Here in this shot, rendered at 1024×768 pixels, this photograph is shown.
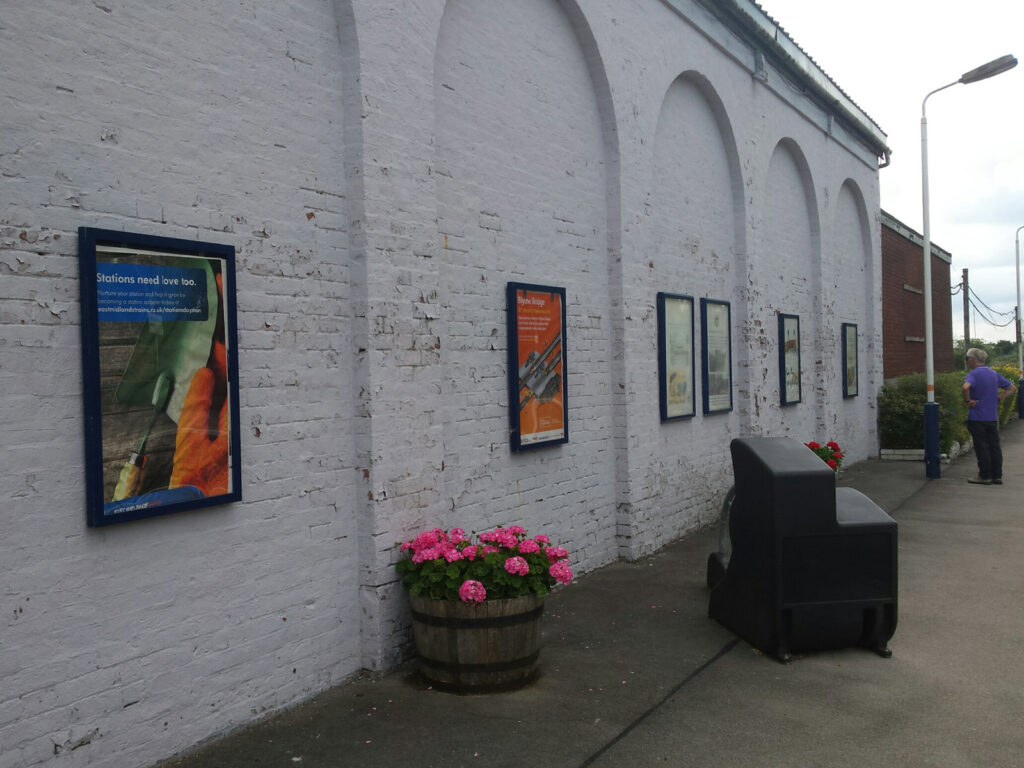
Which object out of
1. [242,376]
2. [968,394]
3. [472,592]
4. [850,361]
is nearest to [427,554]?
[472,592]

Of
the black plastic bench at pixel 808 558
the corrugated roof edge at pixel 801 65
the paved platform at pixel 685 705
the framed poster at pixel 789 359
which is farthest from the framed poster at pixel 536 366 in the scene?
the framed poster at pixel 789 359

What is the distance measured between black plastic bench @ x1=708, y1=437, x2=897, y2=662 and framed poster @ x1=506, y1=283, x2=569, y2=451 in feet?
5.99

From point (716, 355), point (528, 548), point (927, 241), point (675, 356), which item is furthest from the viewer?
point (927, 241)

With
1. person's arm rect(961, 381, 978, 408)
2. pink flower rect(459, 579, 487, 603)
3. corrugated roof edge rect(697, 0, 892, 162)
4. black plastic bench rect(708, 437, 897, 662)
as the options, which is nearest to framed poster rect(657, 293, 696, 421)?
black plastic bench rect(708, 437, 897, 662)

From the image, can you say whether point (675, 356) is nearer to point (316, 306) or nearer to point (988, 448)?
point (316, 306)

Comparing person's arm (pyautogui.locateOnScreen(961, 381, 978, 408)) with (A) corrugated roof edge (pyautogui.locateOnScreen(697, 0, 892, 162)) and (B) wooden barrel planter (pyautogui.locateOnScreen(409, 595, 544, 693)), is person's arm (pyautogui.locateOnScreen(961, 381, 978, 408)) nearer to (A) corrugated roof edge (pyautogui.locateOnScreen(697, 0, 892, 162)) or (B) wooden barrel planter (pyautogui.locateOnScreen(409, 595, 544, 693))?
(A) corrugated roof edge (pyautogui.locateOnScreen(697, 0, 892, 162))

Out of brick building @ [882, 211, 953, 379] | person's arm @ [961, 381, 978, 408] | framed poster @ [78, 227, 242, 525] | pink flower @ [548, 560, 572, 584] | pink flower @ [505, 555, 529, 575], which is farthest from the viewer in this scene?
brick building @ [882, 211, 953, 379]

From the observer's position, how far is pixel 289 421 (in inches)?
190

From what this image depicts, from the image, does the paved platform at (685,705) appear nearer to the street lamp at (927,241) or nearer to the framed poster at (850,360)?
the street lamp at (927,241)

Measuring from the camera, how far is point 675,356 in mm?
9219

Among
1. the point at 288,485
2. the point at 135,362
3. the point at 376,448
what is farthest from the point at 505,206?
the point at 135,362

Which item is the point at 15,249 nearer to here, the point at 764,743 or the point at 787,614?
the point at 764,743

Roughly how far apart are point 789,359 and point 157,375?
411 inches

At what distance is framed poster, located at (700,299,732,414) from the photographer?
32.7 ft
